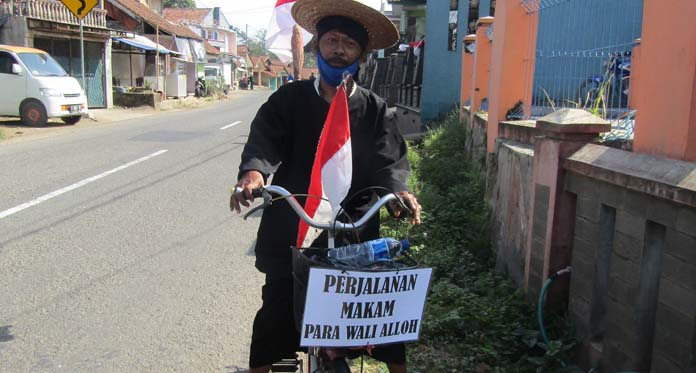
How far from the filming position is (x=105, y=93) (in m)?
26.5

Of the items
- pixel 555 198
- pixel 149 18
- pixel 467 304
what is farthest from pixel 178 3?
pixel 555 198

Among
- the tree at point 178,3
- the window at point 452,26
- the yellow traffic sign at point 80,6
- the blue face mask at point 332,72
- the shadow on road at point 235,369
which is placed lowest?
the shadow on road at point 235,369

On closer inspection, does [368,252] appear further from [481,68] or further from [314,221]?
[481,68]

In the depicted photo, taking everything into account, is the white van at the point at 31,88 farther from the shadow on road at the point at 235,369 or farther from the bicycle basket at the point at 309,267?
the bicycle basket at the point at 309,267

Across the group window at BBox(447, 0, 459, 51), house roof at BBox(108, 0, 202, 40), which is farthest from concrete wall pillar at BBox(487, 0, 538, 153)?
house roof at BBox(108, 0, 202, 40)

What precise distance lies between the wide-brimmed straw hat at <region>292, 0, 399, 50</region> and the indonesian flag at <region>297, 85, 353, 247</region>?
1.74ft

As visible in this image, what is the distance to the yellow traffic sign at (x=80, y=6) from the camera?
1944cm

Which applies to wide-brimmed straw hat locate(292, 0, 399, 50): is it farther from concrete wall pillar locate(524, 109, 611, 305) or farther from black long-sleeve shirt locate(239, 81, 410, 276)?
concrete wall pillar locate(524, 109, 611, 305)

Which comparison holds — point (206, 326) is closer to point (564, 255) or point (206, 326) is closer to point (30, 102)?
point (564, 255)

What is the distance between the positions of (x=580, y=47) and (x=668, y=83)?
7881 millimetres

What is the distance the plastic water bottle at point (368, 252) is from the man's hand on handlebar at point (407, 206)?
245 mm

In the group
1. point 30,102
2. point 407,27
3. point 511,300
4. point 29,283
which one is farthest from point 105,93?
point 511,300

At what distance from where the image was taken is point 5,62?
16266 mm

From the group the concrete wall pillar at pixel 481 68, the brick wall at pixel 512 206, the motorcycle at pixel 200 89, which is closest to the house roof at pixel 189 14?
the motorcycle at pixel 200 89
